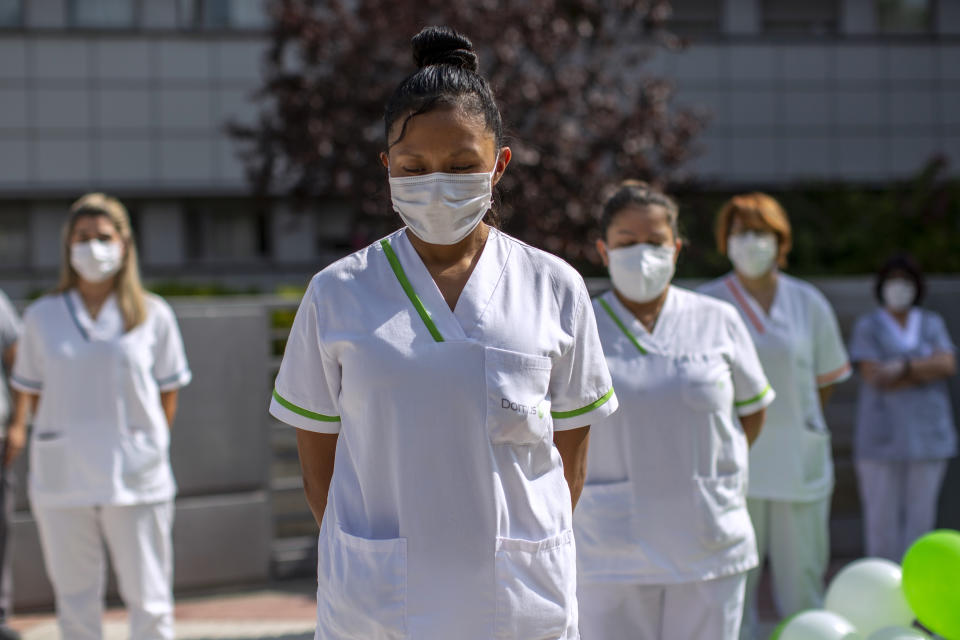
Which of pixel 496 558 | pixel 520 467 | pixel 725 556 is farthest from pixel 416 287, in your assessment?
pixel 725 556

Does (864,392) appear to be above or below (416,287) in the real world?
below

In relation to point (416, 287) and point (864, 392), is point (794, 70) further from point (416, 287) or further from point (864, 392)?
point (416, 287)

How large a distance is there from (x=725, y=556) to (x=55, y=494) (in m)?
2.93

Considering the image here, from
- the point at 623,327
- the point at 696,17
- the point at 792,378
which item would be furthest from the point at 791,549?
the point at 696,17

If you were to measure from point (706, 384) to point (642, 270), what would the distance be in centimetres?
44

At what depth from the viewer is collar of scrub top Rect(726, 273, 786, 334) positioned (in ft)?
16.8

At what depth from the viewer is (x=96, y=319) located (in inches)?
198

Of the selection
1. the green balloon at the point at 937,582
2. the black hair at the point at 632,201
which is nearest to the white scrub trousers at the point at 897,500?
the green balloon at the point at 937,582

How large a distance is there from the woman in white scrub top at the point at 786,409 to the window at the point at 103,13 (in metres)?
16.8

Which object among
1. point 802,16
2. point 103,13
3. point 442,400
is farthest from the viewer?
point 802,16

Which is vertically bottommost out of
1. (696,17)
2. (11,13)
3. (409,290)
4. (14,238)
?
(409,290)

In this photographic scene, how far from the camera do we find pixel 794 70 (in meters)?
20.0

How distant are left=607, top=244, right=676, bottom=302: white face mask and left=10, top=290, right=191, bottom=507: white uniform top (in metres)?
2.35

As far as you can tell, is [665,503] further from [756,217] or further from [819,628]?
[756,217]
